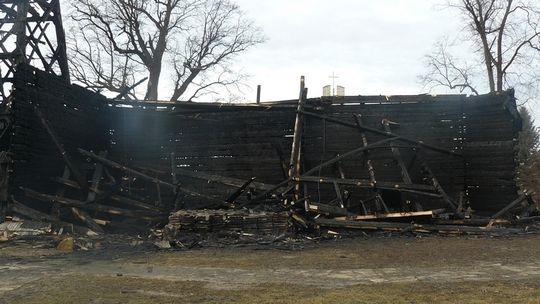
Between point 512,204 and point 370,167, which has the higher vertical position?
point 370,167

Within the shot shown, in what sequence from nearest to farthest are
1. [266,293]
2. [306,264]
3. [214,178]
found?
[266,293], [306,264], [214,178]

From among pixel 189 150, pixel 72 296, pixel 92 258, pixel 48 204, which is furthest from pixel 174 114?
pixel 72 296

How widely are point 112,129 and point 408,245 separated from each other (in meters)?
9.93

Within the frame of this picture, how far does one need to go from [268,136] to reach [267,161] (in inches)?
29.8

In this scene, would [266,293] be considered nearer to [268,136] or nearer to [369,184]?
[369,184]

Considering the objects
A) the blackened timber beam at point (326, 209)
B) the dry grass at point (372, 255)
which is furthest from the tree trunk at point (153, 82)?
the dry grass at point (372, 255)

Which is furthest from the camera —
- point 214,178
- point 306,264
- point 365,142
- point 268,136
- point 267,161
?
point 268,136

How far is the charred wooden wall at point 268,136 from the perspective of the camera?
1321 centimetres

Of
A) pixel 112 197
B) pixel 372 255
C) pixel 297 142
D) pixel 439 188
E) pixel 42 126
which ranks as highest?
pixel 42 126

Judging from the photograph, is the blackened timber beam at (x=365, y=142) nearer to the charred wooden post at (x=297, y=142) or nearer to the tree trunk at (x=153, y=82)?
the charred wooden post at (x=297, y=142)

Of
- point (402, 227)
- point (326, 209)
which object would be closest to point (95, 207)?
point (326, 209)

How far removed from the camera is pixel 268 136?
567 inches

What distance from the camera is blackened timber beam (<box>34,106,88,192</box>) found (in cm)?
1242

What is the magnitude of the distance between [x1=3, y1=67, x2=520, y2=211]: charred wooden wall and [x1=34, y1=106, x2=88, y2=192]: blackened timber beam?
165 mm
